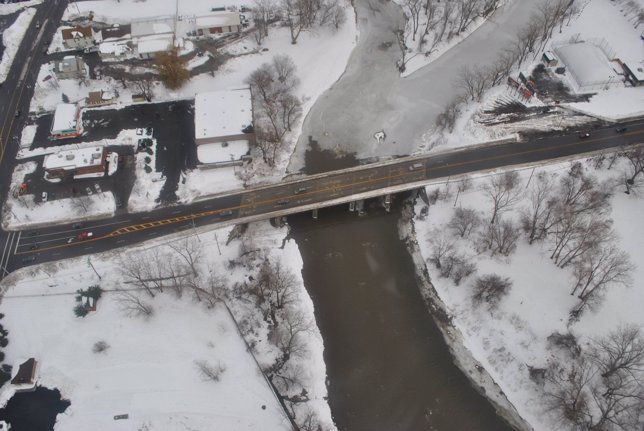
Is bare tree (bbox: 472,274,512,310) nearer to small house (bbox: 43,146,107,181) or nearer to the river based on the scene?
the river

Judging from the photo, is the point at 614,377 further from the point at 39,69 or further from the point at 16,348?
the point at 39,69

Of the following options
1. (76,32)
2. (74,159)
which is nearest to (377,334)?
(74,159)

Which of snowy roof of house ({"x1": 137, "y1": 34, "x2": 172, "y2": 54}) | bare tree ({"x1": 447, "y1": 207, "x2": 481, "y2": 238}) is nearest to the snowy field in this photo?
bare tree ({"x1": 447, "y1": 207, "x2": 481, "y2": 238})

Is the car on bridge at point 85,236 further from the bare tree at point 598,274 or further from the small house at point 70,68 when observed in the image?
the bare tree at point 598,274

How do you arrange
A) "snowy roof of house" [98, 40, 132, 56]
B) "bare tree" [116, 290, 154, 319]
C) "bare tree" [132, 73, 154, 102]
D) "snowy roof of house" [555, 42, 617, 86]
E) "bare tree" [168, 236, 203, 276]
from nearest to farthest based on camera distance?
"bare tree" [116, 290, 154, 319] < "bare tree" [168, 236, 203, 276] < "snowy roof of house" [555, 42, 617, 86] < "bare tree" [132, 73, 154, 102] < "snowy roof of house" [98, 40, 132, 56]

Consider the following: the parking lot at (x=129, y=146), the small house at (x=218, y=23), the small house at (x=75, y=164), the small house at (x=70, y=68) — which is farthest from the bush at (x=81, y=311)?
the small house at (x=218, y=23)

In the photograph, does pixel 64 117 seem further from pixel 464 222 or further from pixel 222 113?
pixel 464 222
